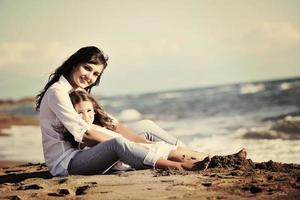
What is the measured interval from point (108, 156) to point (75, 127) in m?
0.28

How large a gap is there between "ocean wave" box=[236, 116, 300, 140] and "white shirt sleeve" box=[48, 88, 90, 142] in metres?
3.46

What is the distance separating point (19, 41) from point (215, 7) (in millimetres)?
3606

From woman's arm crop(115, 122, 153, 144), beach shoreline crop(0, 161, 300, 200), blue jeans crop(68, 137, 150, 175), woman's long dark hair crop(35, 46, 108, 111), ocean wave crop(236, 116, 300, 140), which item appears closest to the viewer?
beach shoreline crop(0, 161, 300, 200)

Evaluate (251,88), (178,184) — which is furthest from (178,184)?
(251,88)

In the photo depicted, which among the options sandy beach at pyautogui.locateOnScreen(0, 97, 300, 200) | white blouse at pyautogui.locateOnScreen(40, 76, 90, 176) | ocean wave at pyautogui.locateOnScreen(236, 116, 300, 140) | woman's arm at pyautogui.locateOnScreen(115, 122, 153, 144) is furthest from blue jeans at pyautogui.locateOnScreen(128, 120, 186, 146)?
ocean wave at pyautogui.locateOnScreen(236, 116, 300, 140)

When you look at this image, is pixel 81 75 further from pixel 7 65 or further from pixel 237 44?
pixel 237 44

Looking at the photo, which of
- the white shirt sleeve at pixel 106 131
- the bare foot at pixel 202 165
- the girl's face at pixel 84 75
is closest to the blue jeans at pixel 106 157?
the white shirt sleeve at pixel 106 131

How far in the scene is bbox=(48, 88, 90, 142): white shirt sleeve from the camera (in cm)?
298

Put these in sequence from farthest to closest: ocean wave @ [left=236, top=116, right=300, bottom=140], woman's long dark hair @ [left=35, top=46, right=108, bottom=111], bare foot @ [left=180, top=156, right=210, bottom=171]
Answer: ocean wave @ [left=236, top=116, right=300, bottom=140] → woman's long dark hair @ [left=35, top=46, right=108, bottom=111] → bare foot @ [left=180, top=156, right=210, bottom=171]

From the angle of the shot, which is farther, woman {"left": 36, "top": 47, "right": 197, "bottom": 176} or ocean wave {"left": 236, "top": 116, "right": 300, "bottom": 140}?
ocean wave {"left": 236, "top": 116, "right": 300, "bottom": 140}

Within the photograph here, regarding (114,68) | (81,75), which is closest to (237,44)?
(114,68)

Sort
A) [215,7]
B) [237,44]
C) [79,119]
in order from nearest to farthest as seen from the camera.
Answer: [79,119] → [215,7] → [237,44]

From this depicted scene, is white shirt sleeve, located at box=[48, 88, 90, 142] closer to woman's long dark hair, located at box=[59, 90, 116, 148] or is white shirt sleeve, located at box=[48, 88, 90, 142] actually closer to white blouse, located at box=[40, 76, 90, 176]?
white blouse, located at box=[40, 76, 90, 176]

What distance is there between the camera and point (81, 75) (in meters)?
3.22
